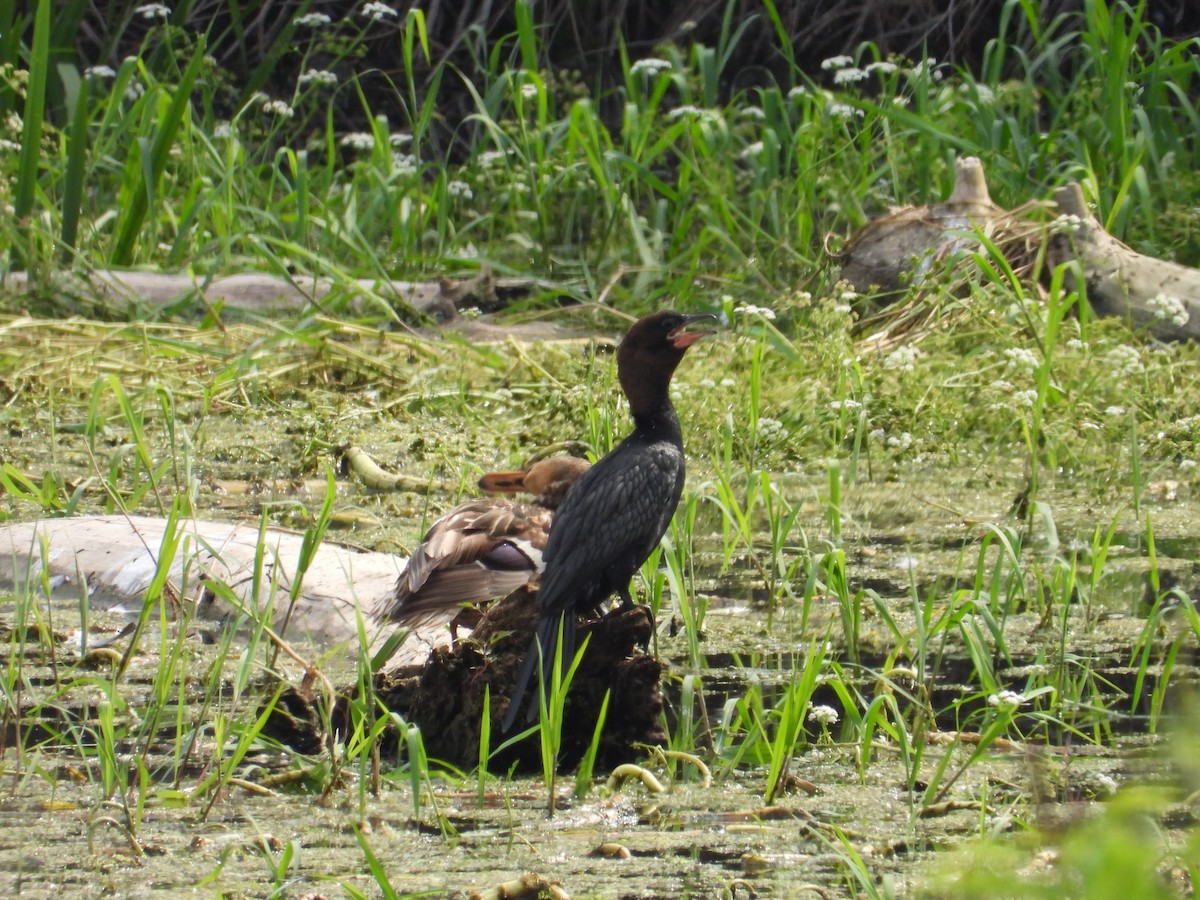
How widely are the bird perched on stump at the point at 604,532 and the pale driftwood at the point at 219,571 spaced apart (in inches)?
22.7

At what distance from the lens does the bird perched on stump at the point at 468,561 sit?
3770mm

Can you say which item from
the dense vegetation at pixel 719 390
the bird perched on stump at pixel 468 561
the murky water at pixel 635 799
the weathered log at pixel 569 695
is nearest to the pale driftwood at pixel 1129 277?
the dense vegetation at pixel 719 390

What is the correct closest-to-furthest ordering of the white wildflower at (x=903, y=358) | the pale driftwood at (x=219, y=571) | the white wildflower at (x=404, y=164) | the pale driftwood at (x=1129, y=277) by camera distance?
the pale driftwood at (x=219, y=571) → the white wildflower at (x=903, y=358) → the pale driftwood at (x=1129, y=277) → the white wildflower at (x=404, y=164)

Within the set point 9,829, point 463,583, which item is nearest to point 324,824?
point 9,829

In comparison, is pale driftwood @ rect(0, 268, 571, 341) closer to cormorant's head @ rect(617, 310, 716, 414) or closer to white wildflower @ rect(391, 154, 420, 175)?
white wildflower @ rect(391, 154, 420, 175)

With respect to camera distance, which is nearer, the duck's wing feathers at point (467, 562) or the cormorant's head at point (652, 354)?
the duck's wing feathers at point (467, 562)

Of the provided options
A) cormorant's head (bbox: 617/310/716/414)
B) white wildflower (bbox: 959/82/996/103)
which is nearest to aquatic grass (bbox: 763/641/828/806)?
cormorant's head (bbox: 617/310/716/414)

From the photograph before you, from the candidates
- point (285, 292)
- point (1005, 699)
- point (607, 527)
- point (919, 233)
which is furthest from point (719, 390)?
point (1005, 699)

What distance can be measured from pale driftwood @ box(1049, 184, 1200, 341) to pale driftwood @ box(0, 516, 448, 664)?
3.46m

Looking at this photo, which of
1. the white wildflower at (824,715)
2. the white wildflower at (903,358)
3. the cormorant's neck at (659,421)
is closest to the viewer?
the white wildflower at (824,715)

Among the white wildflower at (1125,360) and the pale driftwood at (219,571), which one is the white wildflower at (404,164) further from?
the pale driftwood at (219,571)

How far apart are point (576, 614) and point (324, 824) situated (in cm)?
83

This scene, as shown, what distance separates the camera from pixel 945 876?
1.42 m

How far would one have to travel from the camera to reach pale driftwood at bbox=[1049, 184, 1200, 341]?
672 cm
